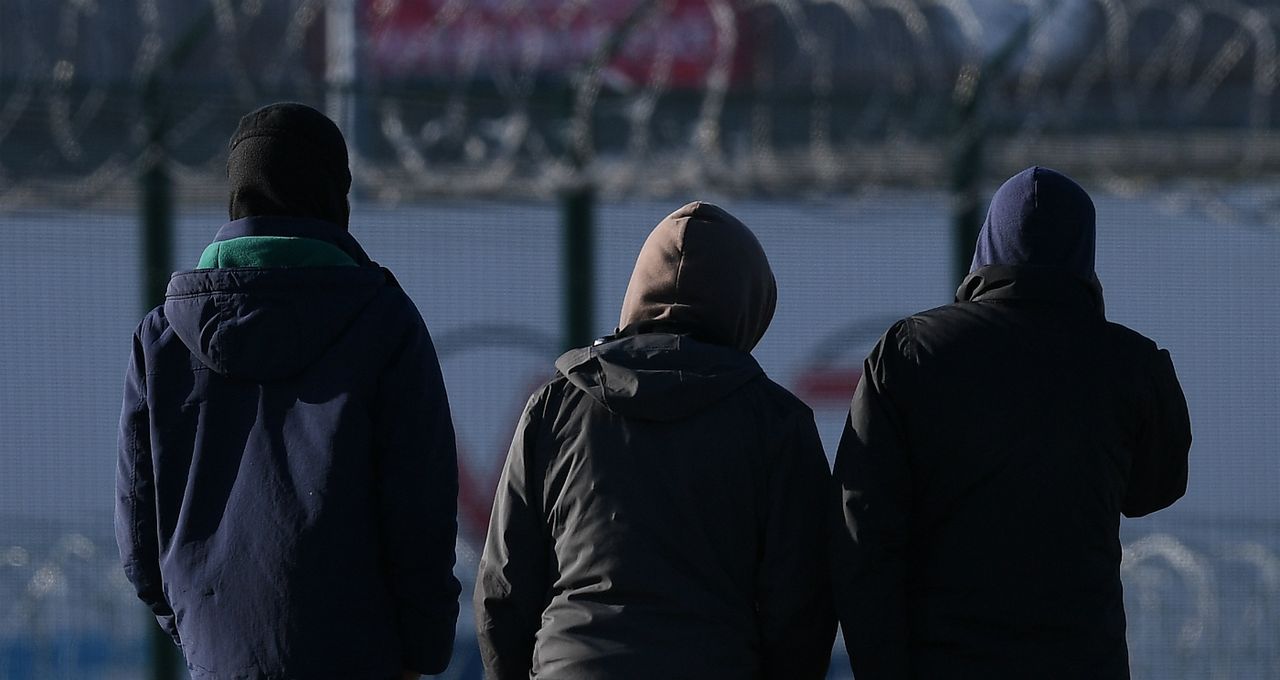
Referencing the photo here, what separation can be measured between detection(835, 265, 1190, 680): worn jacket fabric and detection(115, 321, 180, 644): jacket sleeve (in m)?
0.94

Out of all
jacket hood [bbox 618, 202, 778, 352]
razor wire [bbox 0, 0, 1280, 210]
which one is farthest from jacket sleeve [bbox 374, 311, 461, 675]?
razor wire [bbox 0, 0, 1280, 210]

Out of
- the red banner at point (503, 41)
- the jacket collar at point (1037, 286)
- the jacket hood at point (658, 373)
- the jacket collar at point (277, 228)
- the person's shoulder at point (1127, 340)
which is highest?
the red banner at point (503, 41)

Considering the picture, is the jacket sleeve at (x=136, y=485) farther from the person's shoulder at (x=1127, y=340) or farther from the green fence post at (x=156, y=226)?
the green fence post at (x=156, y=226)

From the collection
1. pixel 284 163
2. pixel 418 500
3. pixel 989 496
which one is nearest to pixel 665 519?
pixel 418 500

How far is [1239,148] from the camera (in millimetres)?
4277

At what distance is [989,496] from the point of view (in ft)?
7.09

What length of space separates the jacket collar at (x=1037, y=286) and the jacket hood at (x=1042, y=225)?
0.01 meters

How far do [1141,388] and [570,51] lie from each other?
439 centimetres

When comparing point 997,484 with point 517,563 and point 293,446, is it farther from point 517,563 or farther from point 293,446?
point 293,446

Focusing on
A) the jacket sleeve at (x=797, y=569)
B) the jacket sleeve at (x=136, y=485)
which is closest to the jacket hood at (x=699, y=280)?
the jacket sleeve at (x=797, y=569)

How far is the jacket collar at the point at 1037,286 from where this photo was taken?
223cm

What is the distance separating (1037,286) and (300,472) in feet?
3.36

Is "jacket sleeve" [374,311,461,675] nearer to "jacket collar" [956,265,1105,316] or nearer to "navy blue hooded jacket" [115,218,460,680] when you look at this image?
"navy blue hooded jacket" [115,218,460,680]

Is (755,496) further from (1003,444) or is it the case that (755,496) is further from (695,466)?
(1003,444)
